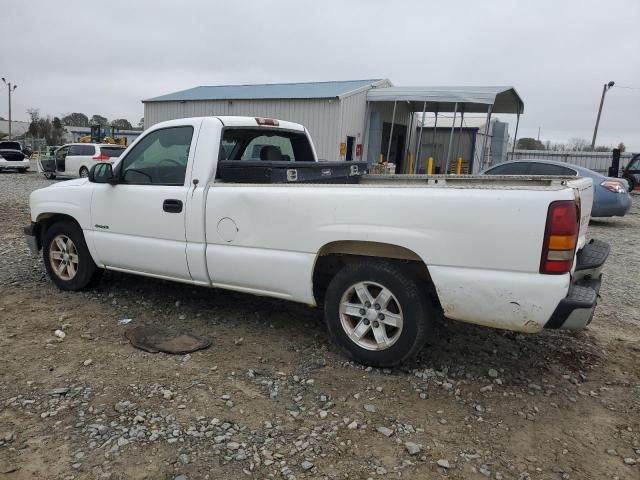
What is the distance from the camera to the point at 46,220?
A: 5.53m

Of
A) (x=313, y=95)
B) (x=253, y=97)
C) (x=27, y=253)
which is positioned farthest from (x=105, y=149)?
(x=27, y=253)

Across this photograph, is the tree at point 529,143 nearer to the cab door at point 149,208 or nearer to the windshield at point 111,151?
the windshield at point 111,151

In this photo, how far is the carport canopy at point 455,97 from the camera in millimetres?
17703

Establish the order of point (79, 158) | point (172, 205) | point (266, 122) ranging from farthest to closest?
point (79, 158)
point (266, 122)
point (172, 205)

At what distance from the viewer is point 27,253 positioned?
7258 mm

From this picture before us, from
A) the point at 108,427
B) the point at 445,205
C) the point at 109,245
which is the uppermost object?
the point at 445,205

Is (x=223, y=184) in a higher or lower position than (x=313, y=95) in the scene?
lower

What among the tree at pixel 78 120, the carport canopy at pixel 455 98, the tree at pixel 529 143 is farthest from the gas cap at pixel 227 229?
the tree at pixel 78 120

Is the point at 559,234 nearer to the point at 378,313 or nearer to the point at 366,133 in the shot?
the point at 378,313

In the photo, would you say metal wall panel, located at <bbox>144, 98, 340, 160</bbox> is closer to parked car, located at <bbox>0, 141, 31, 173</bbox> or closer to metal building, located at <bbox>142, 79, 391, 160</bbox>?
metal building, located at <bbox>142, 79, 391, 160</bbox>

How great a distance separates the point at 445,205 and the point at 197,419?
2.02 m

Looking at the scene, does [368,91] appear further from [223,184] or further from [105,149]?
[223,184]

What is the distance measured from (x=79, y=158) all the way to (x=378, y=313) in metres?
20.5

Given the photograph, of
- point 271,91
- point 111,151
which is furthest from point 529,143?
point 111,151
